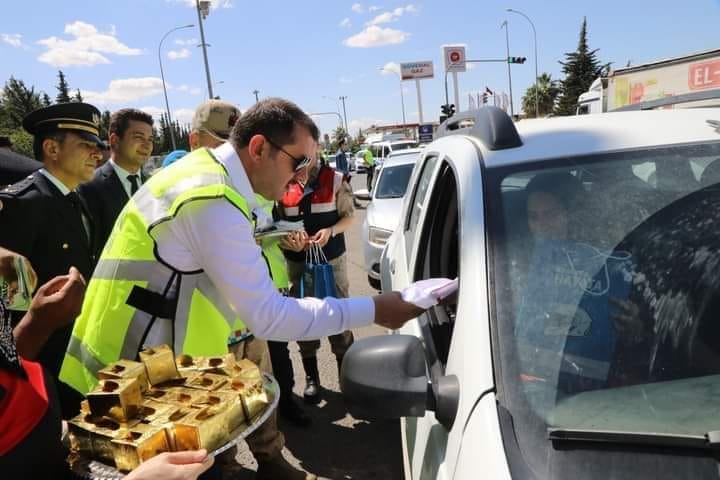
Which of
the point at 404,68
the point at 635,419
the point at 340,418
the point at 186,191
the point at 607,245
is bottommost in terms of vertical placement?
the point at 340,418

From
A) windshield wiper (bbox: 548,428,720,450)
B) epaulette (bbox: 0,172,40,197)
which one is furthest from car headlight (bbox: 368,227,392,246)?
windshield wiper (bbox: 548,428,720,450)

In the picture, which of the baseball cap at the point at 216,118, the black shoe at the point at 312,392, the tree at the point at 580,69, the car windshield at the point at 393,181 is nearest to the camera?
the baseball cap at the point at 216,118

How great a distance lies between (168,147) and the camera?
64.1 metres

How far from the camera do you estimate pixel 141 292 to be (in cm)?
163

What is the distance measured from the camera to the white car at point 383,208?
609 centimetres

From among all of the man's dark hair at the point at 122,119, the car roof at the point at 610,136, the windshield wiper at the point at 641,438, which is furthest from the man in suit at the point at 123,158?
the windshield wiper at the point at 641,438

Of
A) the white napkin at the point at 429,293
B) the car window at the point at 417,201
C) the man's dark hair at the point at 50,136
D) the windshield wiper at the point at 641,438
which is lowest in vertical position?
the windshield wiper at the point at 641,438

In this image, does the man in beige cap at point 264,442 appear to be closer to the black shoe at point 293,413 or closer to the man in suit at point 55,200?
the black shoe at point 293,413

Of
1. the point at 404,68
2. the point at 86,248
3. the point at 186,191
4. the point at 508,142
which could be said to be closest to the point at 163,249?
the point at 186,191

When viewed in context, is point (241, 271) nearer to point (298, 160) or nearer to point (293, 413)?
point (298, 160)

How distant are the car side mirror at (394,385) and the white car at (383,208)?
3937mm

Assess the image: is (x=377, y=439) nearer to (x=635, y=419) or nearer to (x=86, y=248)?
(x=86, y=248)

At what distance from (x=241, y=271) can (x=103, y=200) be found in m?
2.52

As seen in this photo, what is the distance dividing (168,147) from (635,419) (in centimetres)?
6916
